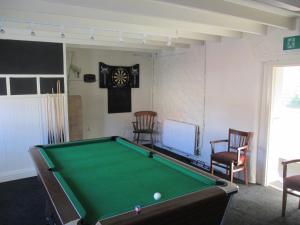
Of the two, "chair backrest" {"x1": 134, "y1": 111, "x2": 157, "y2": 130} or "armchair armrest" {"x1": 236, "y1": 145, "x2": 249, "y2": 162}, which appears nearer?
"armchair armrest" {"x1": 236, "y1": 145, "x2": 249, "y2": 162}

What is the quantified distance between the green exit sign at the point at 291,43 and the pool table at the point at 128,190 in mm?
2392

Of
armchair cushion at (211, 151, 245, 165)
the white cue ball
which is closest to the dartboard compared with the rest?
armchair cushion at (211, 151, 245, 165)

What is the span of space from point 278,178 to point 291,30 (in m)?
2.43

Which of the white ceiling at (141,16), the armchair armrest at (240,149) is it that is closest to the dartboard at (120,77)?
the white ceiling at (141,16)

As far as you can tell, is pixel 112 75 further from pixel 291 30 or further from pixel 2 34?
pixel 291 30

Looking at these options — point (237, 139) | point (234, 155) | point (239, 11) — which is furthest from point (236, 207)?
point (239, 11)

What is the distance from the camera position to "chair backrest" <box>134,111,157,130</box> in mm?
6352

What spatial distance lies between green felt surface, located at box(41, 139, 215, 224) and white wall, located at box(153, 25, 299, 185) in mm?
2107

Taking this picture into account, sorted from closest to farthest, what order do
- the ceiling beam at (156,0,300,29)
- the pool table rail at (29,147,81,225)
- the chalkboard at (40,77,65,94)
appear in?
the pool table rail at (29,147,81,225)
the ceiling beam at (156,0,300,29)
the chalkboard at (40,77,65,94)

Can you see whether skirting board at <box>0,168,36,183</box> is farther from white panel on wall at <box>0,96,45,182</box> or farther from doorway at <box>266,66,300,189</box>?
doorway at <box>266,66,300,189</box>

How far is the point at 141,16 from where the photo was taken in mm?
3061

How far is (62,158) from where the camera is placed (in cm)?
288

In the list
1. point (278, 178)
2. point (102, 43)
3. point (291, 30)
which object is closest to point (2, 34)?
point (102, 43)

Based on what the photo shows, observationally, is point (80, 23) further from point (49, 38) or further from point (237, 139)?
point (237, 139)
